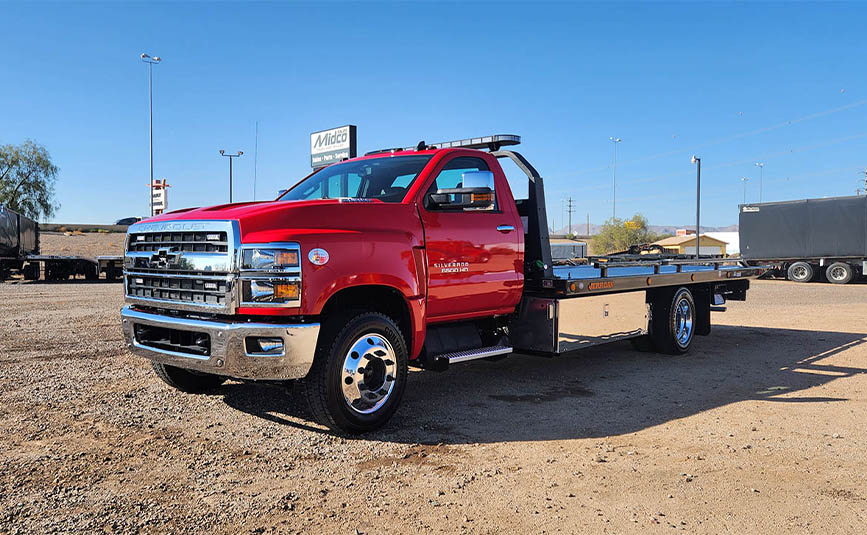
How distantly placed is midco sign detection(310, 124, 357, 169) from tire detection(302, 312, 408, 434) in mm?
11376

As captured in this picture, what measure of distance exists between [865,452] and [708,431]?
1026mm

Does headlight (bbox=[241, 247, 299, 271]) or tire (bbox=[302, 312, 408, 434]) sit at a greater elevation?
headlight (bbox=[241, 247, 299, 271])

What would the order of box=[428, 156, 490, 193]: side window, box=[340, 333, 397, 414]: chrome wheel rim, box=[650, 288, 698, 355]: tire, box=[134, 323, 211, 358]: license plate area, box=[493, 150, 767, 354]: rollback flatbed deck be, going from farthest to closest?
1. box=[650, 288, 698, 355]: tire
2. box=[493, 150, 767, 354]: rollback flatbed deck
3. box=[428, 156, 490, 193]: side window
4. box=[340, 333, 397, 414]: chrome wheel rim
5. box=[134, 323, 211, 358]: license plate area

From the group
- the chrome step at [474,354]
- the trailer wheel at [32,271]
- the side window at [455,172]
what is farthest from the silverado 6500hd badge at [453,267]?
the trailer wheel at [32,271]

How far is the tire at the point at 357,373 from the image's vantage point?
186 inches

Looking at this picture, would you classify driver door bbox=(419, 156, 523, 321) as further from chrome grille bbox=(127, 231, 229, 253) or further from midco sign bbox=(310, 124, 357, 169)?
midco sign bbox=(310, 124, 357, 169)

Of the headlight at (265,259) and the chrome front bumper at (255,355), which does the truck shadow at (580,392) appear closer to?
the chrome front bumper at (255,355)

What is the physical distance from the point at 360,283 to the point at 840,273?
1111 inches

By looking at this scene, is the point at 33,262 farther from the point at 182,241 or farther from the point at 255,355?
the point at 255,355

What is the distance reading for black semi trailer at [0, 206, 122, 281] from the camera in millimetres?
24656

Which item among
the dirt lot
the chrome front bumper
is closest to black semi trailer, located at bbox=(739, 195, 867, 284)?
the dirt lot

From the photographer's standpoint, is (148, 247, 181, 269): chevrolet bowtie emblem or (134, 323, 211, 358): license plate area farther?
(148, 247, 181, 269): chevrolet bowtie emblem

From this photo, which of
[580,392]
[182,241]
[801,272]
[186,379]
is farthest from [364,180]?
[801,272]

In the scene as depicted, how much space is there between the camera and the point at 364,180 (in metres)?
6.16
